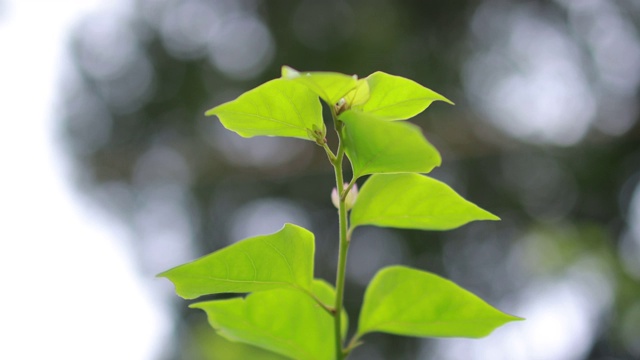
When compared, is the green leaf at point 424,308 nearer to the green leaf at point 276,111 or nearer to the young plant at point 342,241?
the young plant at point 342,241

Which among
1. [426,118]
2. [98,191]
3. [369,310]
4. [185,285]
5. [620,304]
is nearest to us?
[185,285]

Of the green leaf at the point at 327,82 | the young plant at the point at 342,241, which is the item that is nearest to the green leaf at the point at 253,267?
the young plant at the point at 342,241

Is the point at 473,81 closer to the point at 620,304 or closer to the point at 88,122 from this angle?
the point at 620,304

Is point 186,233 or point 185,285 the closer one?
point 185,285

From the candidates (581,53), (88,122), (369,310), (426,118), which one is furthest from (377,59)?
(369,310)

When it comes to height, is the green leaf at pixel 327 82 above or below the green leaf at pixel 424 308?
above

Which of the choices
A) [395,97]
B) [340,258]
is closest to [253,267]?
[340,258]
